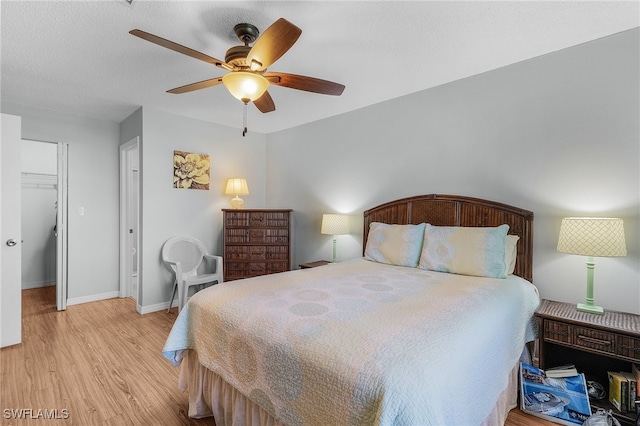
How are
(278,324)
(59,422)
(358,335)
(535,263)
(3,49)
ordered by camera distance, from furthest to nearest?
(535,263) < (3,49) < (59,422) < (278,324) < (358,335)

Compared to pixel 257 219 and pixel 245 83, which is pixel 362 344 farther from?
pixel 257 219

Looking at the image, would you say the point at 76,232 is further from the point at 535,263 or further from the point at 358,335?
the point at 535,263

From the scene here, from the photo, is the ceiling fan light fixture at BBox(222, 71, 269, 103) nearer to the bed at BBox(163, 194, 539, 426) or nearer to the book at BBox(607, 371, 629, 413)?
the bed at BBox(163, 194, 539, 426)

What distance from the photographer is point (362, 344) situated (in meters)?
1.15

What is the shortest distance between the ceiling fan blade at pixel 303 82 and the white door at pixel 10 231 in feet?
8.30

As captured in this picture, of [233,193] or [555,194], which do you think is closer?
[555,194]

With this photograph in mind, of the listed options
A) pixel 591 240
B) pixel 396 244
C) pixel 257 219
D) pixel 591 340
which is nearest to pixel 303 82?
pixel 396 244

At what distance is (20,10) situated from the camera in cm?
179

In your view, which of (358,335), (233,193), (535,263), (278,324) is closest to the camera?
(358,335)

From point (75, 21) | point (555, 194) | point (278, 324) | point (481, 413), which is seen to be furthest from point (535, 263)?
point (75, 21)

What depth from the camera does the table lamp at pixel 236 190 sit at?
13.7ft

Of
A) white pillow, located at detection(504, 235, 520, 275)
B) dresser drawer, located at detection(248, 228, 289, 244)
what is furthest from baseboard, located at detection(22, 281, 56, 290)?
white pillow, located at detection(504, 235, 520, 275)

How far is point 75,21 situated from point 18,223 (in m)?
1.95

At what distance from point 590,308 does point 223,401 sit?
2.37m
